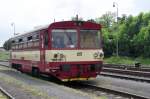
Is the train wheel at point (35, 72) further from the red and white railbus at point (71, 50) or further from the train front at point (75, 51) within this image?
the train front at point (75, 51)

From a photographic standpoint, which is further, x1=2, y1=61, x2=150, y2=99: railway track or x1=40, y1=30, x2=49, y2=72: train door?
x1=40, y1=30, x2=49, y2=72: train door

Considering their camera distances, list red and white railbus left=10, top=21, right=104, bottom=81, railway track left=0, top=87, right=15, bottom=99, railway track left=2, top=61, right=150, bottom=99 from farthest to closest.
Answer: red and white railbus left=10, top=21, right=104, bottom=81
railway track left=0, top=87, right=15, bottom=99
railway track left=2, top=61, right=150, bottom=99

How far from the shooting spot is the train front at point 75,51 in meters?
22.4

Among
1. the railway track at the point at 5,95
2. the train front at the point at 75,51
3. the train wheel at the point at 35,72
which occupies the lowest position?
the railway track at the point at 5,95

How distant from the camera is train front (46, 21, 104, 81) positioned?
2239 cm

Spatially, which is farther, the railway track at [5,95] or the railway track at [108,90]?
the railway track at [5,95]

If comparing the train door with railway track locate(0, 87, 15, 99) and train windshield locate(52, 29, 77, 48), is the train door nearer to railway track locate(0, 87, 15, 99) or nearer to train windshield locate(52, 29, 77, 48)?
train windshield locate(52, 29, 77, 48)

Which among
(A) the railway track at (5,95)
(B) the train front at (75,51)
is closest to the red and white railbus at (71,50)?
(B) the train front at (75,51)

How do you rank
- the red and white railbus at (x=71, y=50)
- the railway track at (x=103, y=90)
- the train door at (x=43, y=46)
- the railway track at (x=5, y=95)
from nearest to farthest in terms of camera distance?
the railway track at (x=103, y=90)
the railway track at (x=5, y=95)
the red and white railbus at (x=71, y=50)
the train door at (x=43, y=46)

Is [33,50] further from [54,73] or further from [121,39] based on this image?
[121,39]

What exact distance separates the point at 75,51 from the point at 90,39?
1.06 metres

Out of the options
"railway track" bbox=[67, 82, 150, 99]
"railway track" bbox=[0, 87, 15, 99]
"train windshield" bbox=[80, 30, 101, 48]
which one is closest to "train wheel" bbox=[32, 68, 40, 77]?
"railway track" bbox=[67, 82, 150, 99]

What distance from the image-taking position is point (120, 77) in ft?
86.7

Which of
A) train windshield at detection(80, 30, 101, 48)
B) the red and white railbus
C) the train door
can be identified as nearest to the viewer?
the red and white railbus
